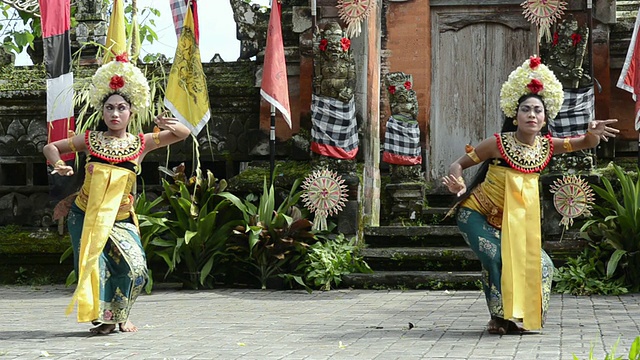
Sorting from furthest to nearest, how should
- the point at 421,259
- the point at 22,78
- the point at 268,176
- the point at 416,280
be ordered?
the point at 22,78
the point at 268,176
the point at 421,259
the point at 416,280

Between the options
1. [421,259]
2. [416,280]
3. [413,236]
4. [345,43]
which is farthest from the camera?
[413,236]

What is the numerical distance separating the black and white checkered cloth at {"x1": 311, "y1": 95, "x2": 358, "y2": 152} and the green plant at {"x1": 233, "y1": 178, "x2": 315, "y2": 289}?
926mm

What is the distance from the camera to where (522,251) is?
7.17 metres

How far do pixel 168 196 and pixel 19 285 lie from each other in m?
2.47

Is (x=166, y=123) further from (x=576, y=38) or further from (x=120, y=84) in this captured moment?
(x=576, y=38)

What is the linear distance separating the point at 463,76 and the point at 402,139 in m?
2.09

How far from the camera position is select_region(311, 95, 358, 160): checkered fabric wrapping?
11.6m

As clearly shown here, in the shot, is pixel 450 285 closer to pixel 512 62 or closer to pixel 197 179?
pixel 197 179

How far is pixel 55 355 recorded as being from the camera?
6.17m

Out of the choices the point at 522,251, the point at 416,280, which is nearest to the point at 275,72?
the point at 416,280

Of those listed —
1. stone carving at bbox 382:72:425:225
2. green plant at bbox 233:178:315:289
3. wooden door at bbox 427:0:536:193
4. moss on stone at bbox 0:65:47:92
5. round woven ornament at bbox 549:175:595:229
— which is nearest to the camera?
green plant at bbox 233:178:315:289

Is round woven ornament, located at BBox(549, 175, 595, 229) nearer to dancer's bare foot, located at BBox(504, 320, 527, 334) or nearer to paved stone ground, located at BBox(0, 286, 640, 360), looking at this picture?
paved stone ground, located at BBox(0, 286, 640, 360)

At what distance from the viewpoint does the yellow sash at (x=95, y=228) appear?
7148 mm

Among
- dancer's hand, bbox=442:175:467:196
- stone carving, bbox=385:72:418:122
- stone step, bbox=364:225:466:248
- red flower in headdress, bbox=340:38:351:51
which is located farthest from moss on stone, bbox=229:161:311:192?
dancer's hand, bbox=442:175:467:196
